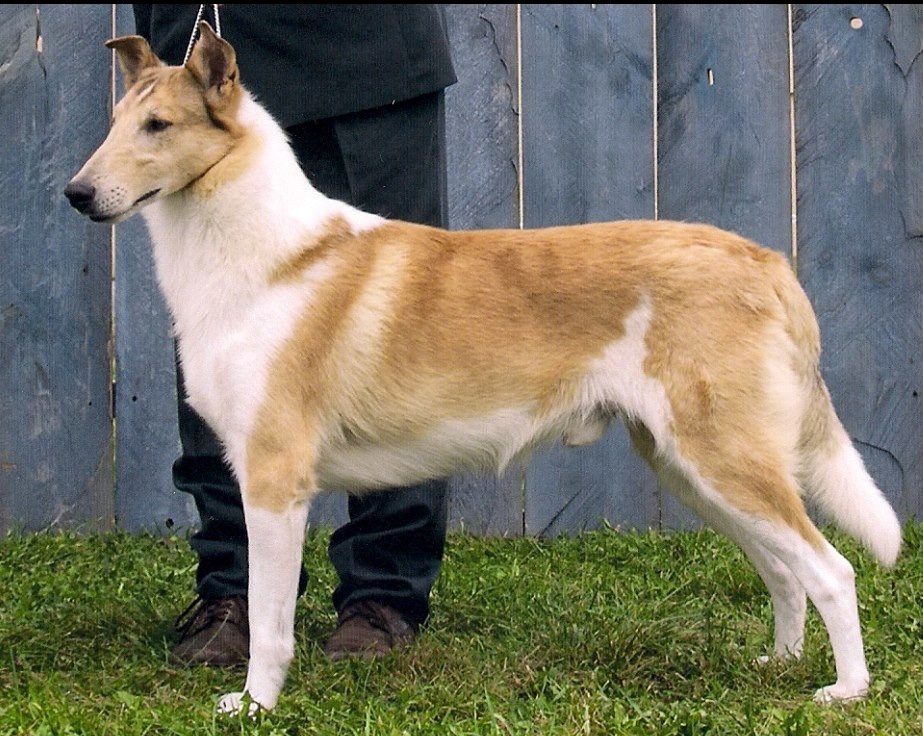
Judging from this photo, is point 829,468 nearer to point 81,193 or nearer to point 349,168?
point 349,168

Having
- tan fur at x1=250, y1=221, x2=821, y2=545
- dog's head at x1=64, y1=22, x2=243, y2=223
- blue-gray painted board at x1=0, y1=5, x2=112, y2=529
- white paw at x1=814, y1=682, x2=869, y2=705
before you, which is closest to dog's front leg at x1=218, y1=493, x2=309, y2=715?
tan fur at x1=250, y1=221, x2=821, y2=545

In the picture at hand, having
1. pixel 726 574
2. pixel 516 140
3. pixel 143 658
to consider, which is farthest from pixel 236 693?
pixel 516 140

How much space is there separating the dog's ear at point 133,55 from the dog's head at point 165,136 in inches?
4.1

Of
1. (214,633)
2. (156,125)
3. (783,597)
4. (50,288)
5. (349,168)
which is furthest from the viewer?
(50,288)

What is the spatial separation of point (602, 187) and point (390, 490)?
163 centimetres

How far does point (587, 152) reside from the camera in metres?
5.14

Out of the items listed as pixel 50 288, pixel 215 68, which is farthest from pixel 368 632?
pixel 50 288

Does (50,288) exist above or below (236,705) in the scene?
above

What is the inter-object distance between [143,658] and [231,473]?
59 centimetres

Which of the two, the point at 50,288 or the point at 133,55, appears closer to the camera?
the point at 133,55

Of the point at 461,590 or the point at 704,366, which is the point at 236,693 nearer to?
the point at 461,590

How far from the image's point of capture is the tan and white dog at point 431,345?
3.47 metres

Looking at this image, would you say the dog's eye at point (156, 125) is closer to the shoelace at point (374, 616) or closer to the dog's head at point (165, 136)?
the dog's head at point (165, 136)

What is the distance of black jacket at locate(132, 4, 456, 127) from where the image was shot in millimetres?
3982
